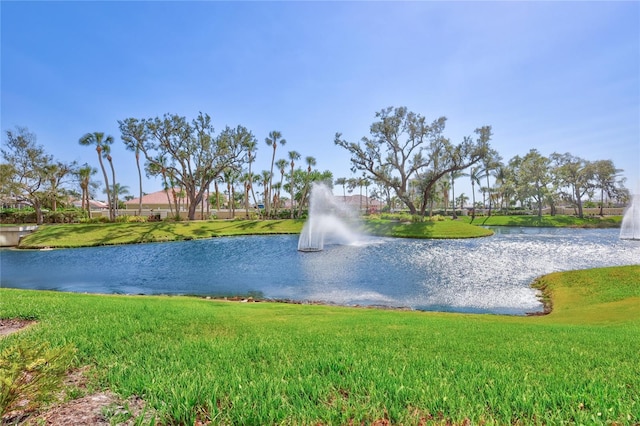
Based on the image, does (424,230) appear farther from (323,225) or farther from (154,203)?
(154,203)

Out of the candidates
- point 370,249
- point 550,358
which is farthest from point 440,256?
point 550,358

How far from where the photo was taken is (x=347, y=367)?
418 cm

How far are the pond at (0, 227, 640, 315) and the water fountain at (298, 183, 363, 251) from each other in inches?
96.9

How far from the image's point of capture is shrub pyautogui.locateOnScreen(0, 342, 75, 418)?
9.06 feet

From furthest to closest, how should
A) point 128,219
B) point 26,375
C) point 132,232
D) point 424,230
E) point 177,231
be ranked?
point 128,219 < point 424,230 < point 177,231 < point 132,232 < point 26,375

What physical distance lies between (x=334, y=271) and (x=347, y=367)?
51.4ft

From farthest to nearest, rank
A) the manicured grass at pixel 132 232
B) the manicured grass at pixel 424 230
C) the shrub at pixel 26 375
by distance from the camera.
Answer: the manicured grass at pixel 424 230 → the manicured grass at pixel 132 232 → the shrub at pixel 26 375

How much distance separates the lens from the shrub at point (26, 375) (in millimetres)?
2762

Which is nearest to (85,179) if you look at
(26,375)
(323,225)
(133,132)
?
(133,132)

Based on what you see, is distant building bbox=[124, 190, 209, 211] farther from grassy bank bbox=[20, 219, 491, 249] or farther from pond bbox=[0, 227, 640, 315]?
pond bbox=[0, 227, 640, 315]

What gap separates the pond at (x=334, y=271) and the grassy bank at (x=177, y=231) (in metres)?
4.24

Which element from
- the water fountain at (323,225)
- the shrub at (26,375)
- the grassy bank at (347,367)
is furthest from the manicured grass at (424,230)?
the shrub at (26,375)

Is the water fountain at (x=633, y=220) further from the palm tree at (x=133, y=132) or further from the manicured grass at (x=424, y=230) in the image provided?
the palm tree at (x=133, y=132)

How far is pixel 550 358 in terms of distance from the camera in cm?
495
